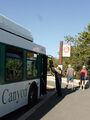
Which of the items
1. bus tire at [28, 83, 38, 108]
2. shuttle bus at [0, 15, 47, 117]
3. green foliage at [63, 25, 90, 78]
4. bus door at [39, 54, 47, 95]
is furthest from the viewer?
green foliage at [63, 25, 90, 78]

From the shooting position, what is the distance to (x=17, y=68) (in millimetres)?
12594

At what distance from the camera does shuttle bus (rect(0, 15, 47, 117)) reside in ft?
36.0

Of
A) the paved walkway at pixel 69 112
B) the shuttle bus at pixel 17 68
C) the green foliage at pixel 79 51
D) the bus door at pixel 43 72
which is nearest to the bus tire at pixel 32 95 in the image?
the shuttle bus at pixel 17 68

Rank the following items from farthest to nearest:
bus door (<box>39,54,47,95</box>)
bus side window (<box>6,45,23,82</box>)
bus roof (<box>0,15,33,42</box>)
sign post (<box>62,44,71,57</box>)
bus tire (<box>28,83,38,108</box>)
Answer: sign post (<box>62,44,71,57</box>) < bus door (<box>39,54,47,95</box>) < bus tire (<box>28,83,38,108</box>) < bus roof (<box>0,15,33,42</box>) < bus side window (<box>6,45,23,82</box>)

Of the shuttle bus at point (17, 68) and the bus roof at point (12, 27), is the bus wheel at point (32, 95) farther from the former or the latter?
the bus roof at point (12, 27)

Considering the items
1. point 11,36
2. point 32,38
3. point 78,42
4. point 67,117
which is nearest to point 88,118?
point 67,117

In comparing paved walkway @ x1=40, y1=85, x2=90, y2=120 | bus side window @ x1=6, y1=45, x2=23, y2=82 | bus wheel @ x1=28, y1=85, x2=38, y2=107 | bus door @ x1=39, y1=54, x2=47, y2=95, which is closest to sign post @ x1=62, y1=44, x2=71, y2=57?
bus door @ x1=39, y1=54, x2=47, y2=95

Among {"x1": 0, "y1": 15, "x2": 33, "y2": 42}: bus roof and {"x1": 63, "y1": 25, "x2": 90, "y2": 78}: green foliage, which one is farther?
{"x1": 63, "y1": 25, "x2": 90, "y2": 78}: green foliage

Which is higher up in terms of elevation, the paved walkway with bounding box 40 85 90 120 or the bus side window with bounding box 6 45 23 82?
the bus side window with bounding box 6 45 23 82

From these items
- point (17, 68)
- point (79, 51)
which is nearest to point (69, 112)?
point (17, 68)

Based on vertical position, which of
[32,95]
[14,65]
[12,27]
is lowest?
[32,95]

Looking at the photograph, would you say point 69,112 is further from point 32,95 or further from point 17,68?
point 17,68

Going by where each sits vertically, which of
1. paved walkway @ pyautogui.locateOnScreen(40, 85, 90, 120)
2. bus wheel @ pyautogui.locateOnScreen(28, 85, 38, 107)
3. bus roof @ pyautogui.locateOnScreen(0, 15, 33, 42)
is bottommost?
paved walkway @ pyautogui.locateOnScreen(40, 85, 90, 120)

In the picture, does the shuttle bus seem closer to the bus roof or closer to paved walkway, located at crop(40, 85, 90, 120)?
the bus roof
